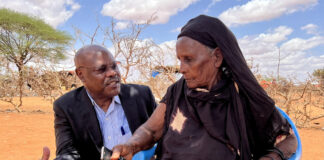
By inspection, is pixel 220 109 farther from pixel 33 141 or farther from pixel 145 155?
pixel 33 141

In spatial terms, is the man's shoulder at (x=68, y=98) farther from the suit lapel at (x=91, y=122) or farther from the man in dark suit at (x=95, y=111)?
the suit lapel at (x=91, y=122)

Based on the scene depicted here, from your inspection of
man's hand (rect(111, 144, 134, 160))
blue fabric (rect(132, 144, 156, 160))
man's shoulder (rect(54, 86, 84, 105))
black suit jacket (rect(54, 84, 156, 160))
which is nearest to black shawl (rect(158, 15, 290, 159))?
man's hand (rect(111, 144, 134, 160))

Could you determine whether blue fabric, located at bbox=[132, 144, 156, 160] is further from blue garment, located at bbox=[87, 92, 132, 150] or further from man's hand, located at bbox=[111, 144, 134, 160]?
blue garment, located at bbox=[87, 92, 132, 150]

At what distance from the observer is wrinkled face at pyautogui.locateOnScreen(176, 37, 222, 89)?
5.48 ft

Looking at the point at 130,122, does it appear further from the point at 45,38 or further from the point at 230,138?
the point at 45,38

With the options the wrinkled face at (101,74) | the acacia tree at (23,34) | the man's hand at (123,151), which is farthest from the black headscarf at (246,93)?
the acacia tree at (23,34)

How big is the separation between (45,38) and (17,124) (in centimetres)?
1953

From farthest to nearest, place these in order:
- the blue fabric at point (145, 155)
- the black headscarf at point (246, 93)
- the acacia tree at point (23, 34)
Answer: the acacia tree at point (23, 34), the blue fabric at point (145, 155), the black headscarf at point (246, 93)

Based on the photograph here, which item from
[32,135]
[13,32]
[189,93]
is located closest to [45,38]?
[13,32]

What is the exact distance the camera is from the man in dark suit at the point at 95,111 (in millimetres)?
2553

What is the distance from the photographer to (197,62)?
1.68 meters

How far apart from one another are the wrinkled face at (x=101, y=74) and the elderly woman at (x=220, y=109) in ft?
3.32

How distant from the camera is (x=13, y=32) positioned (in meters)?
25.2

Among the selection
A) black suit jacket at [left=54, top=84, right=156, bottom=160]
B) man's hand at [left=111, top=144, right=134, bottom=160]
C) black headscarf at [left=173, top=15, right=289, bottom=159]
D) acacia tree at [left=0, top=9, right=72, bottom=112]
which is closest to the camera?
black headscarf at [left=173, top=15, right=289, bottom=159]
